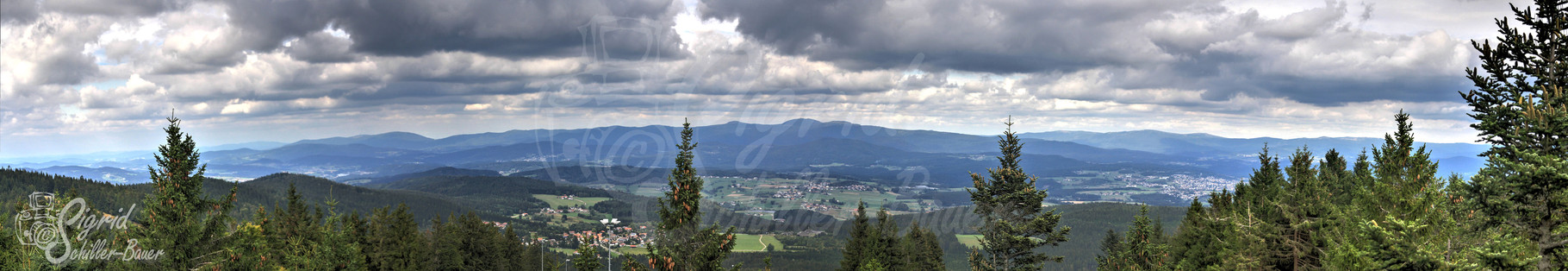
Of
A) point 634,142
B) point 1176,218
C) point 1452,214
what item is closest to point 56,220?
point 1452,214

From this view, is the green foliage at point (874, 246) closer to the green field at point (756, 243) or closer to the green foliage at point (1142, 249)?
the green foliage at point (1142, 249)

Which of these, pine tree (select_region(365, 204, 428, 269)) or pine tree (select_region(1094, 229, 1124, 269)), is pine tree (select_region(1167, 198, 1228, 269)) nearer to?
pine tree (select_region(1094, 229, 1124, 269))

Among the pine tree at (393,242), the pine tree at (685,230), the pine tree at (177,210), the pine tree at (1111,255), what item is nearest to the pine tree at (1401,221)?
the pine tree at (685,230)

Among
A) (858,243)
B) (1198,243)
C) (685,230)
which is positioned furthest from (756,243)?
(685,230)

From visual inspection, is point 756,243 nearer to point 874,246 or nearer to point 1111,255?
→ point 1111,255

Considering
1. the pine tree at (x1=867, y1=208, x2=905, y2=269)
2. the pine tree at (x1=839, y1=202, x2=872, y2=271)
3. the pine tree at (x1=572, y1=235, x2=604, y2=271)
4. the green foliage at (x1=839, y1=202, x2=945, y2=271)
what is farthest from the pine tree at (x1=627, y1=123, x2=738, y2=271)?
the pine tree at (x1=839, y1=202, x2=872, y2=271)

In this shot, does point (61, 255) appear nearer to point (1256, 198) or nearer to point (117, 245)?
point (117, 245)
